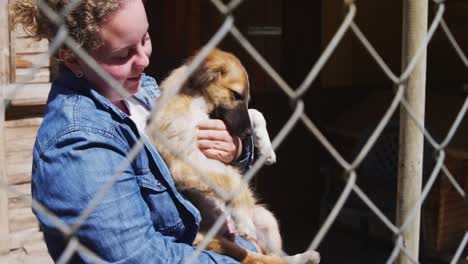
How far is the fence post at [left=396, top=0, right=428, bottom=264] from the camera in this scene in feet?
5.01

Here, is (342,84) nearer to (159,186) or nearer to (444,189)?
(444,189)

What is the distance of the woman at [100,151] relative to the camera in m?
1.43

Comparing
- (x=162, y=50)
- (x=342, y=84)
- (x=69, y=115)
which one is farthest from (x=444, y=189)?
(x=69, y=115)

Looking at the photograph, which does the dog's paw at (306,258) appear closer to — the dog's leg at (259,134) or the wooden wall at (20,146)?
the dog's leg at (259,134)

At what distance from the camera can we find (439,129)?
201 inches

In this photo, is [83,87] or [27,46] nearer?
[83,87]

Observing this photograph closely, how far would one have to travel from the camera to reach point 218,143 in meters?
2.45

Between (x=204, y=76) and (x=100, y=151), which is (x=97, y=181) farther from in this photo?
(x=204, y=76)

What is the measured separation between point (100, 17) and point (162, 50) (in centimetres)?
367

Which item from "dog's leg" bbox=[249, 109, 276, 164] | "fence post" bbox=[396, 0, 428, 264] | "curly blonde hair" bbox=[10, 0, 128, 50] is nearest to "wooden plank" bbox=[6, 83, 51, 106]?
"dog's leg" bbox=[249, 109, 276, 164]

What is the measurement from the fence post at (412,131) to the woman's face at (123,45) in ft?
2.18

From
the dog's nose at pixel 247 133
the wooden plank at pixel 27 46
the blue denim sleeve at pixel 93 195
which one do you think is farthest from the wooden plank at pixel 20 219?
the blue denim sleeve at pixel 93 195

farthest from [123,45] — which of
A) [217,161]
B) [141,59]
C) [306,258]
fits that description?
[306,258]

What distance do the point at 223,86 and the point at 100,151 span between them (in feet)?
5.03
